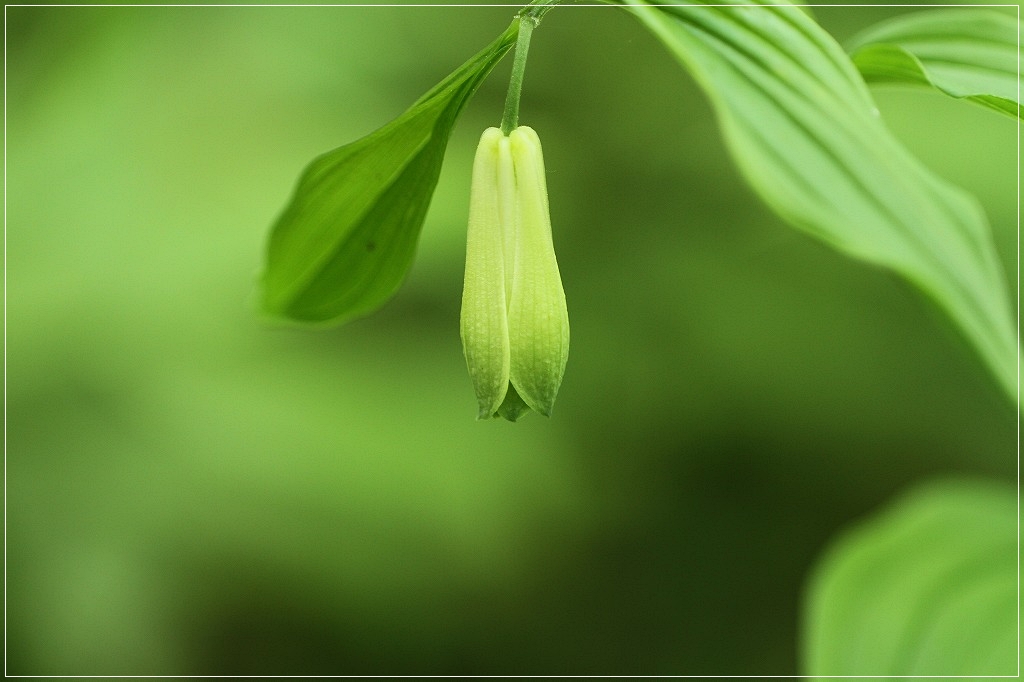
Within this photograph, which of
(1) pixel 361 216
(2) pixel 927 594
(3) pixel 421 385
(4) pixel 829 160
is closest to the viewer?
(4) pixel 829 160

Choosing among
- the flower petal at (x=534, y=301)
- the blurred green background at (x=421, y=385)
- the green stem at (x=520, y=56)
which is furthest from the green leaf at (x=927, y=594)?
the blurred green background at (x=421, y=385)

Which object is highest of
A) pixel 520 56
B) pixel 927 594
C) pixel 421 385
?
pixel 520 56

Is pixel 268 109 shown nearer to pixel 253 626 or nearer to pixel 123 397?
pixel 123 397

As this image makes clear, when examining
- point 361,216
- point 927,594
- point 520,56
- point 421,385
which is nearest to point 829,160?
point 520,56

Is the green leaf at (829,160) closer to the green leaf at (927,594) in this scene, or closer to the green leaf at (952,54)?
the green leaf at (952,54)

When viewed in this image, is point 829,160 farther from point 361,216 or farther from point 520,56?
point 361,216

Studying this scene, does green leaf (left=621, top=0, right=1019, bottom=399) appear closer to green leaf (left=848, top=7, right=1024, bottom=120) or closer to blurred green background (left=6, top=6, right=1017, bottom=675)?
green leaf (left=848, top=7, right=1024, bottom=120)
